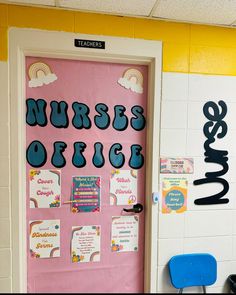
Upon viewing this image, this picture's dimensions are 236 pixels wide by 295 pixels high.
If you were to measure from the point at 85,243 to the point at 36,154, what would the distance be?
0.74 metres

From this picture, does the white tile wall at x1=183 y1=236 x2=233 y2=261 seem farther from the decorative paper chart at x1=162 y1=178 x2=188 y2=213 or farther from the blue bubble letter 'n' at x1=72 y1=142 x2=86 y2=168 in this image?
the blue bubble letter 'n' at x1=72 y1=142 x2=86 y2=168

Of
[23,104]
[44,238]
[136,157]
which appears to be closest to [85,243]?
[44,238]

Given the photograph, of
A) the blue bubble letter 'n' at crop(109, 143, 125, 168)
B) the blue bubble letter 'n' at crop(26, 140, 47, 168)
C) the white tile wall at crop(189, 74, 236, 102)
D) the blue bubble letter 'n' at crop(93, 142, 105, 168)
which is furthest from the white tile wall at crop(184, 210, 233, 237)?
the blue bubble letter 'n' at crop(26, 140, 47, 168)

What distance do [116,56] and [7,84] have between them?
75 cm

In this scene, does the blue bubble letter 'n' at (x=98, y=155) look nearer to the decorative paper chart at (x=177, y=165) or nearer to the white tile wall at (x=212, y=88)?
the decorative paper chart at (x=177, y=165)

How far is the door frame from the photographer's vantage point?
1543 millimetres

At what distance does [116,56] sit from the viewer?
1667 millimetres

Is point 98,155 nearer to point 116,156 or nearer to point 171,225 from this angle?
point 116,156

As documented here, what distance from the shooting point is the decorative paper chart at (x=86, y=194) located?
67.7 inches

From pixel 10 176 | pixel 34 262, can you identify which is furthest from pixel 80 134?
pixel 34 262

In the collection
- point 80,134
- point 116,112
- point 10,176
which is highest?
point 116,112

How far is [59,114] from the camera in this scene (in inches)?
65.9

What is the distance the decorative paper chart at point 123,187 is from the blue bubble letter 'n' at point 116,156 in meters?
0.05

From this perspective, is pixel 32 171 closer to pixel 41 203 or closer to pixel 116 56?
pixel 41 203
